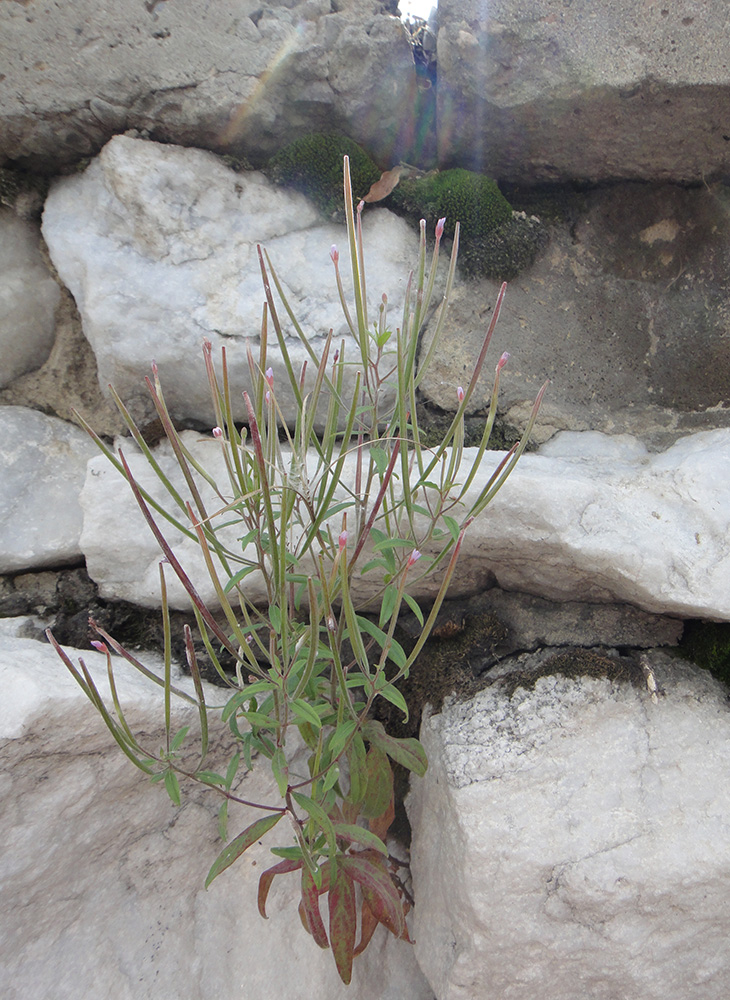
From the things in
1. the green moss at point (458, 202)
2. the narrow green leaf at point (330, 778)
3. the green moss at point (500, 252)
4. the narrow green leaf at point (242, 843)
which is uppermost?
the green moss at point (458, 202)

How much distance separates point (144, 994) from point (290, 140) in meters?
2.65

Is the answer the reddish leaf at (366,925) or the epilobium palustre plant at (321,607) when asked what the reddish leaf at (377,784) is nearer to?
the epilobium palustre plant at (321,607)

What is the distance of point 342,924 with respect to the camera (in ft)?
4.84

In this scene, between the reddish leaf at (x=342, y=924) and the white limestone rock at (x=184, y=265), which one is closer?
the reddish leaf at (x=342, y=924)

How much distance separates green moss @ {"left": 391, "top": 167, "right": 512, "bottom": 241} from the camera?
2254 millimetres

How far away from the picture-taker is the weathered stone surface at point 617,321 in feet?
7.28

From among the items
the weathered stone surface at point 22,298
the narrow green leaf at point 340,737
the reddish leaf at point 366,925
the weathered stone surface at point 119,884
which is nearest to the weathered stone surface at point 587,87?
the weathered stone surface at point 22,298

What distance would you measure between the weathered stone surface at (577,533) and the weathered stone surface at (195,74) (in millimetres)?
1094

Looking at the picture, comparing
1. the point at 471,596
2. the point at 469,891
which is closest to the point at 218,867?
the point at 469,891

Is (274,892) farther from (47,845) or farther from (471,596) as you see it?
(471,596)

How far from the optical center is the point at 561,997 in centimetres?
158

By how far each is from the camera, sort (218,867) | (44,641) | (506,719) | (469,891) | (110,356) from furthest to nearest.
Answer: (110,356) → (44,641) → (506,719) → (469,891) → (218,867)

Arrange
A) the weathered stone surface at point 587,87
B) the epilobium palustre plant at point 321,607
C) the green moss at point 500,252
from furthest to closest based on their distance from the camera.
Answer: the green moss at point 500,252
the weathered stone surface at point 587,87
the epilobium palustre plant at point 321,607

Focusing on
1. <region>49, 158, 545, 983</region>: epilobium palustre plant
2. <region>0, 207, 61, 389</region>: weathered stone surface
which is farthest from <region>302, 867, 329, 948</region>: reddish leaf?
<region>0, 207, 61, 389</region>: weathered stone surface
